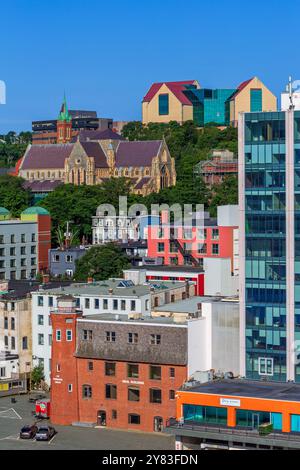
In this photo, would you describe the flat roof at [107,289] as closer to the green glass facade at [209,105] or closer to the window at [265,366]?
the window at [265,366]

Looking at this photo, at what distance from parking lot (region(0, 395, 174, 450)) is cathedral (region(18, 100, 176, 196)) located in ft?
299

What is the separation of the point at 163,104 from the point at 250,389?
142m

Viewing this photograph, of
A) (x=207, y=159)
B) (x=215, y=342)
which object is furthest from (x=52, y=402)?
(x=207, y=159)

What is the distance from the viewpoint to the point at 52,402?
179 ft

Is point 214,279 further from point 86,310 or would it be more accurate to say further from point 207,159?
point 207,159

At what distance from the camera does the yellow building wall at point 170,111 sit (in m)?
183

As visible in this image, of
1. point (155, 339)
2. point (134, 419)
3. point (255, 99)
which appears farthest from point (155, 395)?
point (255, 99)

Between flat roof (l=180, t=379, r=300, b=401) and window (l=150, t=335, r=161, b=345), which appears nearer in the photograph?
flat roof (l=180, t=379, r=300, b=401)

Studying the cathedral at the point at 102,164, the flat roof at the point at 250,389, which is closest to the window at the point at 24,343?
the flat roof at the point at 250,389

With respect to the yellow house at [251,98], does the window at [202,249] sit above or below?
below

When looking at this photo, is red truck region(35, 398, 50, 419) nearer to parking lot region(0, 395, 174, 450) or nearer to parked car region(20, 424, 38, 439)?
parking lot region(0, 395, 174, 450)

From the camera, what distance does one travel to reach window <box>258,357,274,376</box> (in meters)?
52.4

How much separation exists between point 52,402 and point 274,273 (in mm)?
11614

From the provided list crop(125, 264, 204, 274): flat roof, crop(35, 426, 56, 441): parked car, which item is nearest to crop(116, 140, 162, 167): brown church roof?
crop(125, 264, 204, 274): flat roof
